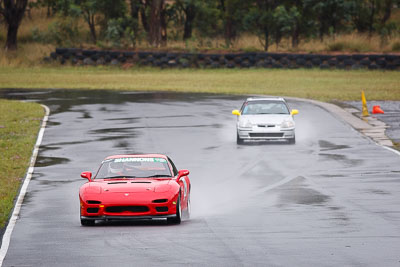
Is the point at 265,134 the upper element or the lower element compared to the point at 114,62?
upper

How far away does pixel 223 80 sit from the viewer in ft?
185

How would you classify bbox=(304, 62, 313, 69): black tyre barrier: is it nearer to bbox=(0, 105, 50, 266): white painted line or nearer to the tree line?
the tree line

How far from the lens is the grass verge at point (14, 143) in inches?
720

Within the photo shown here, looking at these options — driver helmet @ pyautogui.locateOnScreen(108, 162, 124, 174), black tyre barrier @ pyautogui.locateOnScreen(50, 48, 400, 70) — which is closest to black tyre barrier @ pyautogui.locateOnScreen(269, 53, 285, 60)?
black tyre barrier @ pyautogui.locateOnScreen(50, 48, 400, 70)

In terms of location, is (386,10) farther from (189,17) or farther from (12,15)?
(12,15)

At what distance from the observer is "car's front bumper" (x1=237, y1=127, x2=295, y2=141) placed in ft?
87.6

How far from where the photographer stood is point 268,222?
47.7 ft

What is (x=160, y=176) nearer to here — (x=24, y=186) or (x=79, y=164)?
(x=24, y=186)

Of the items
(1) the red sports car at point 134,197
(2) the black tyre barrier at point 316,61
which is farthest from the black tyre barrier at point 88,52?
(1) the red sports car at point 134,197

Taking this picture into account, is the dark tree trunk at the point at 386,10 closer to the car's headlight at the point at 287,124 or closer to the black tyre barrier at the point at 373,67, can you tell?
the black tyre barrier at the point at 373,67

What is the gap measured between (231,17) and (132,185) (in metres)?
67.2

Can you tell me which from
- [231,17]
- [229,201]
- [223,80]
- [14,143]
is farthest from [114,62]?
[229,201]

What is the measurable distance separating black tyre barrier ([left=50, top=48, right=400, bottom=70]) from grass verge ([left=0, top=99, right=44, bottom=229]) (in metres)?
24.3

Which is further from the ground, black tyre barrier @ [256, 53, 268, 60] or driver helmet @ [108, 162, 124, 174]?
driver helmet @ [108, 162, 124, 174]
